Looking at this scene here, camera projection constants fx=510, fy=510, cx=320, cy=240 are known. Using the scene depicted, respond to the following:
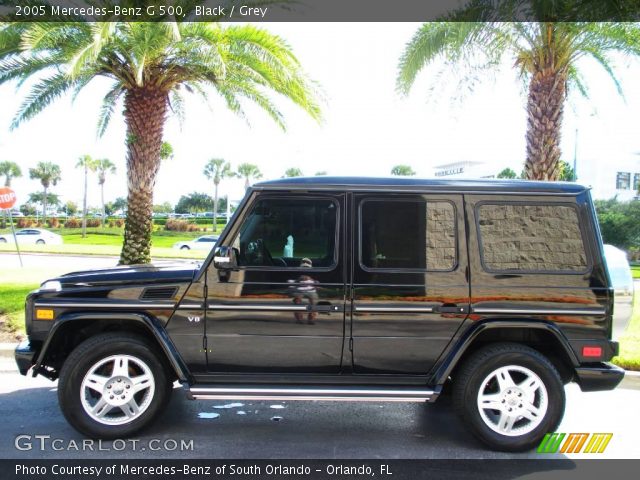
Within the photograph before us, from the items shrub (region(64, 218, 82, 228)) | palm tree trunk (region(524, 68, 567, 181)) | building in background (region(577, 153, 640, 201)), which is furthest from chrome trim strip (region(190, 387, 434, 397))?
shrub (region(64, 218, 82, 228))

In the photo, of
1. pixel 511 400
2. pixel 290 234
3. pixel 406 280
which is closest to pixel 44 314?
pixel 290 234

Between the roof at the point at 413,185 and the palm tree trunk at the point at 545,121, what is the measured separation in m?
5.76

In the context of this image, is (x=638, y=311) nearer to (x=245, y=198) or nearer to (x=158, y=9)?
(x=245, y=198)

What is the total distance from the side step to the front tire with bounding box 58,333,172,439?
37 cm

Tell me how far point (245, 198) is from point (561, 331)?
2.72 meters

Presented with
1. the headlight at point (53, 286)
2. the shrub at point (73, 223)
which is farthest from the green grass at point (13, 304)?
the shrub at point (73, 223)

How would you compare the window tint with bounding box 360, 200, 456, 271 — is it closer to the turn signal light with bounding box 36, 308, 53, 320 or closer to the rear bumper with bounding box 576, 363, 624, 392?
the rear bumper with bounding box 576, 363, 624, 392

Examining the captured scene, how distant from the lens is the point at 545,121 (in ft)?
30.8

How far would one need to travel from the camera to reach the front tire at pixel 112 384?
13.0ft

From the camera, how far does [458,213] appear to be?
162 inches

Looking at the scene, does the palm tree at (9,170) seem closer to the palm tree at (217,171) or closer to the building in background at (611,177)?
the palm tree at (217,171)

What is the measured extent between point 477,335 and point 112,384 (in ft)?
9.52

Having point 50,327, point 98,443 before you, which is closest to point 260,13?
point 50,327

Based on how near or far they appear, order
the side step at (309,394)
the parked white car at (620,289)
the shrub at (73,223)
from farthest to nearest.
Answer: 1. the shrub at (73,223)
2. the parked white car at (620,289)
3. the side step at (309,394)
